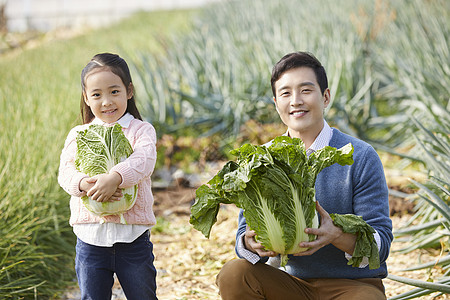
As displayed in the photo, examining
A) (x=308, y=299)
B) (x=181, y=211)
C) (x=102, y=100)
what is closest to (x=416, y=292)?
(x=308, y=299)

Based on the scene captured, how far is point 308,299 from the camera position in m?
2.38

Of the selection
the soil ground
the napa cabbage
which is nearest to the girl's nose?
the napa cabbage

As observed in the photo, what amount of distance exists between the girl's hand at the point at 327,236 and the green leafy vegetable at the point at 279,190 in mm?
26

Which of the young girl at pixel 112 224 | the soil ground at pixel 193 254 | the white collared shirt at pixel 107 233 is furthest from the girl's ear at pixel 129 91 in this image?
the soil ground at pixel 193 254

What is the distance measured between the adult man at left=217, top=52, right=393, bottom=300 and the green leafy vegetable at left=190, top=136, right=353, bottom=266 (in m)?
0.16

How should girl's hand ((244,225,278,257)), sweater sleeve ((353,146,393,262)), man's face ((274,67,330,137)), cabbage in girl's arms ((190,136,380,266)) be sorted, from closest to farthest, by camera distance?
cabbage in girl's arms ((190,136,380,266)), girl's hand ((244,225,278,257)), sweater sleeve ((353,146,393,262)), man's face ((274,67,330,137))

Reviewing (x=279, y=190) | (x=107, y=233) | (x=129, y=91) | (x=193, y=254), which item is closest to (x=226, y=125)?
(x=193, y=254)

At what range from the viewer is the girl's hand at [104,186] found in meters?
2.23

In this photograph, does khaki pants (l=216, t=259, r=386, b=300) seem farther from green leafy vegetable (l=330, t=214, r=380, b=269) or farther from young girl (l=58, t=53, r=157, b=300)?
young girl (l=58, t=53, r=157, b=300)

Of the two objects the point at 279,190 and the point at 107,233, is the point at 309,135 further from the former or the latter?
the point at 107,233

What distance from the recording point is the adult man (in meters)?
2.27

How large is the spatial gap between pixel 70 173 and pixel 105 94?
38 cm

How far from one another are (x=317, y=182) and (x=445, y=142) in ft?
4.31

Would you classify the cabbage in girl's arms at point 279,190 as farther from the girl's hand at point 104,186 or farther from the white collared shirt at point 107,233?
the white collared shirt at point 107,233
